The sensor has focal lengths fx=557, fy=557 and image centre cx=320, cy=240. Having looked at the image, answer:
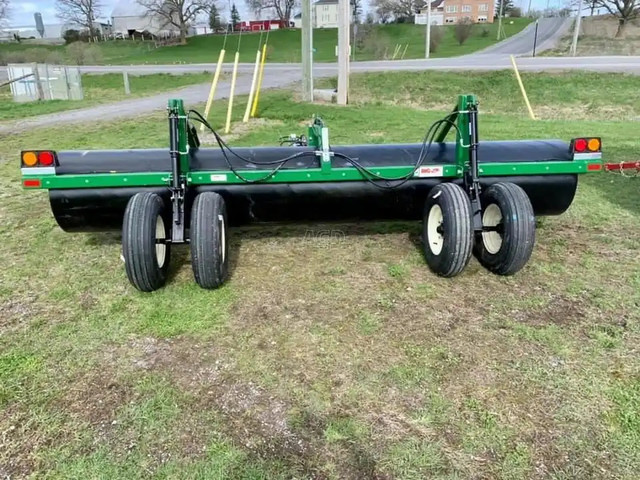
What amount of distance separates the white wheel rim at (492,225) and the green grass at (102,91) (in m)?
12.8

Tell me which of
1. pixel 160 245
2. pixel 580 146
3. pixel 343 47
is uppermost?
pixel 343 47

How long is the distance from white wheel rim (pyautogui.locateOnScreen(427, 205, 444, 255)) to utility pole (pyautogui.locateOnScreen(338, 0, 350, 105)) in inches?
389

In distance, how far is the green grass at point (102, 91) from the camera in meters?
14.8

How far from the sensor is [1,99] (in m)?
18.0

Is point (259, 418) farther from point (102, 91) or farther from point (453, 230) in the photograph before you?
point (102, 91)

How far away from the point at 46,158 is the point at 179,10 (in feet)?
190

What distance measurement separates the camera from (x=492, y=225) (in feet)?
12.3

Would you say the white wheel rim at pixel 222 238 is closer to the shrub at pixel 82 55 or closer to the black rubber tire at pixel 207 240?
the black rubber tire at pixel 207 240

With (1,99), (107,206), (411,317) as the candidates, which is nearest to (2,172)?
(107,206)

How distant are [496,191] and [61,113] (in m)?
13.2

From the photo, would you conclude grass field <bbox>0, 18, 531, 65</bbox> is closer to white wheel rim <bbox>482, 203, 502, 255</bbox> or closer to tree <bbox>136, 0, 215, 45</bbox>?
tree <bbox>136, 0, 215, 45</bbox>

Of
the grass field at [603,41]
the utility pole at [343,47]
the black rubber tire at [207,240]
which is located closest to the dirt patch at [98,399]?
the black rubber tire at [207,240]

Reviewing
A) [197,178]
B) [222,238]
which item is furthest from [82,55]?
[222,238]

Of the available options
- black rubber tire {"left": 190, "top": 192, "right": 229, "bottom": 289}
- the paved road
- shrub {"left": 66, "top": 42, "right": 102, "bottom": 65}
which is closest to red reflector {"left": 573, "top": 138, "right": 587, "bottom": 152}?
black rubber tire {"left": 190, "top": 192, "right": 229, "bottom": 289}
